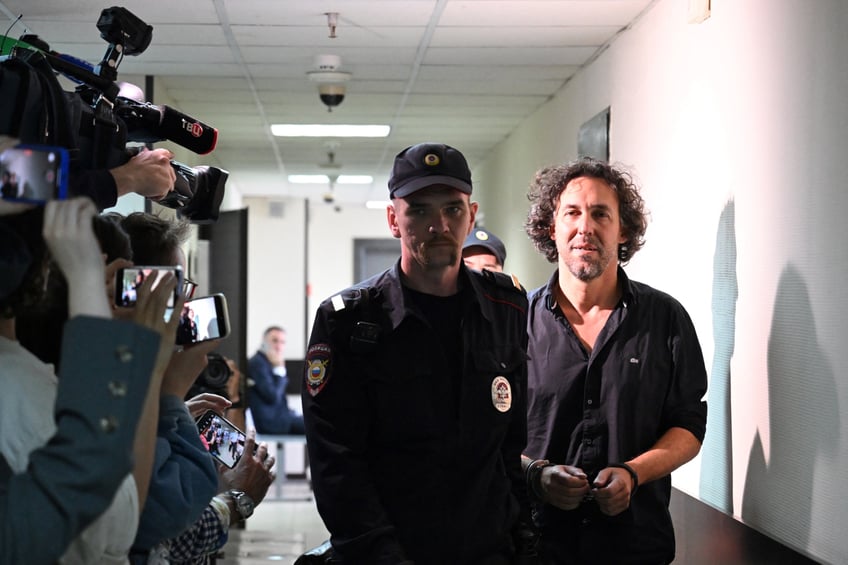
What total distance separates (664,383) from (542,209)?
64 centimetres

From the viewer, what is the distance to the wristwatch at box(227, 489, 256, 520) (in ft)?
6.87

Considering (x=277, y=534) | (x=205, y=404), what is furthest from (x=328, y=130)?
(x=205, y=404)

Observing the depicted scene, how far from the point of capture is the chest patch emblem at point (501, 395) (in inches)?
87.4

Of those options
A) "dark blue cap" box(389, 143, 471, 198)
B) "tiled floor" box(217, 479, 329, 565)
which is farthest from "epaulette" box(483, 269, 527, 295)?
"tiled floor" box(217, 479, 329, 565)

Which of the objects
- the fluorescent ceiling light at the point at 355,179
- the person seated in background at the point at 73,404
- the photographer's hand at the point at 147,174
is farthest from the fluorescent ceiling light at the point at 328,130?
the person seated in background at the point at 73,404

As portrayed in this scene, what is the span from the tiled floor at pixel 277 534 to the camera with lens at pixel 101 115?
385 centimetres

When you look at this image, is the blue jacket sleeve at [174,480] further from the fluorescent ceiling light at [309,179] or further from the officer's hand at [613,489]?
the fluorescent ceiling light at [309,179]

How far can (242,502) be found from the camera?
210 cm

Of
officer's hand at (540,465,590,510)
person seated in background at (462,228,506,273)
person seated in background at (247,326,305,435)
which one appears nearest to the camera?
officer's hand at (540,465,590,510)

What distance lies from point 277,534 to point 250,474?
17.8 feet

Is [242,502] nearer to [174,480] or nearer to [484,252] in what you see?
[174,480]

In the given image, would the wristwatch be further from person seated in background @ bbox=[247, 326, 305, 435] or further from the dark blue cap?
person seated in background @ bbox=[247, 326, 305, 435]

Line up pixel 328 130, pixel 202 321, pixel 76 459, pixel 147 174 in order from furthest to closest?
pixel 328 130 → pixel 147 174 → pixel 202 321 → pixel 76 459

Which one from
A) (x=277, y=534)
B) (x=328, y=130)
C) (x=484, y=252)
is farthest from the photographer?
(x=328, y=130)
